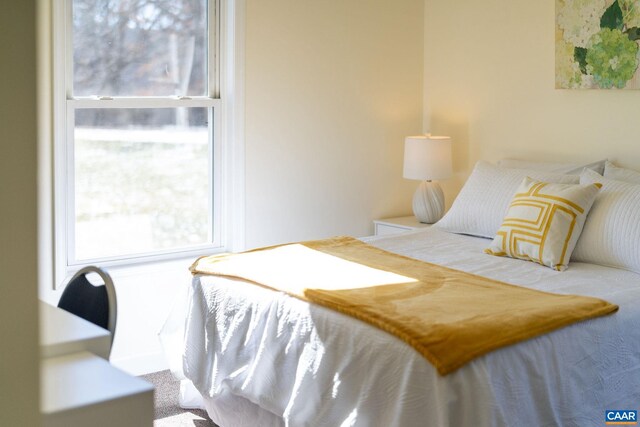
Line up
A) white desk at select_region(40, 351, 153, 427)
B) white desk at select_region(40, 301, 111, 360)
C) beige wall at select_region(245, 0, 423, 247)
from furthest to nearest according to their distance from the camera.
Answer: beige wall at select_region(245, 0, 423, 247)
white desk at select_region(40, 301, 111, 360)
white desk at select_region(40, 351, 153, 427)

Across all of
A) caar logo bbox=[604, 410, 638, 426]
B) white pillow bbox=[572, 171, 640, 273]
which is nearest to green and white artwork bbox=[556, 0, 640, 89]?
white pillow bbox=[572, 171, 640, 273]

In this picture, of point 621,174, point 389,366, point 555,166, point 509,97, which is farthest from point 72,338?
point 509,97

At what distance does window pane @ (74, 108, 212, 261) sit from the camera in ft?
11.9

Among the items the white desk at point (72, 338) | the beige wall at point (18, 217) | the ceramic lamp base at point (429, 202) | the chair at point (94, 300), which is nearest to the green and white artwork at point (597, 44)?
the ceramic lamp base at point (429, 202)

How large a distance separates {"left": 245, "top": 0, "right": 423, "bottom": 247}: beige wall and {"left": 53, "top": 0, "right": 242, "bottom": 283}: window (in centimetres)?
21

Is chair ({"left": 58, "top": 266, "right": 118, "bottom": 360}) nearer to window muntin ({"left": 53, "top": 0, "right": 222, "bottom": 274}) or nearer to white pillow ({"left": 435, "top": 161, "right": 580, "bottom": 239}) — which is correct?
window muntin ({"left": 53, "top": 0, "right": 222, "bottom": 274})

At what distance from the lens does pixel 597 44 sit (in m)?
3.72

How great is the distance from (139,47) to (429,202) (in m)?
1.80

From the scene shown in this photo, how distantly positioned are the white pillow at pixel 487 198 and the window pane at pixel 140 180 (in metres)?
1.31

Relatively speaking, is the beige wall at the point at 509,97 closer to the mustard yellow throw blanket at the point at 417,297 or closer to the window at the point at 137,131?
the mustard yellow throw blanket at the point at 417,297

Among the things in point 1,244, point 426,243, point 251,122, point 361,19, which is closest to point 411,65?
point 361,19

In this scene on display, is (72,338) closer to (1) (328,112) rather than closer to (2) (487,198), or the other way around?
(2) (487,198)

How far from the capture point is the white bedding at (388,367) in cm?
213

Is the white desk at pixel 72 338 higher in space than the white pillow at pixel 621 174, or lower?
lower
